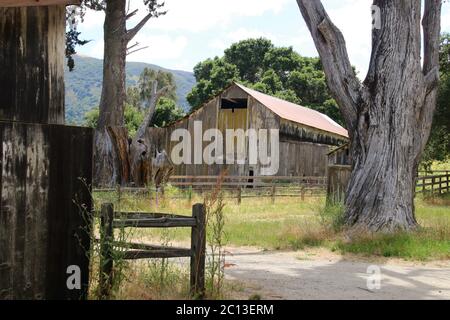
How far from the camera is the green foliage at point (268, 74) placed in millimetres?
57000

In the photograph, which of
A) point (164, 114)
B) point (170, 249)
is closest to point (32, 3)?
point (170, 249)

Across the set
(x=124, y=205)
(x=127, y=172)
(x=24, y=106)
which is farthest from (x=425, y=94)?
(x=127, y=172)

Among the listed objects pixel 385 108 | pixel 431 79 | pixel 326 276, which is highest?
pixel 431 79

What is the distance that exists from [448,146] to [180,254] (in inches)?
1179

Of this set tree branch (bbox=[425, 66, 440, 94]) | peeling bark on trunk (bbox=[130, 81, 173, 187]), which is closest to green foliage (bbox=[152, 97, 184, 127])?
peeling bark on trunk (bbox=[130, 81, 173, 187])

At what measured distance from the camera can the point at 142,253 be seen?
681 cm

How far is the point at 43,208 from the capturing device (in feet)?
20.6

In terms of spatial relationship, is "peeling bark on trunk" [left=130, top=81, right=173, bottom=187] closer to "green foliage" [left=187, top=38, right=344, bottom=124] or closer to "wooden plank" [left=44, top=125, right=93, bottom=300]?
"wooden plank" [left=44, top=125, right=93, bottom=300]

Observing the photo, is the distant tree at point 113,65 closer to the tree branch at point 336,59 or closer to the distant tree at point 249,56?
the tree branch at point 336,59

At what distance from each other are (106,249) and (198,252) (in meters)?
1.01

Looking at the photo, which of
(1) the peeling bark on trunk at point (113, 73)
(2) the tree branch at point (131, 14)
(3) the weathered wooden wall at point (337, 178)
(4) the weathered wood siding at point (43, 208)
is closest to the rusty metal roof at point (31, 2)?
(4) the weathered wood siding at point (43, 208)

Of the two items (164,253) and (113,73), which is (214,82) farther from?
(164,253)

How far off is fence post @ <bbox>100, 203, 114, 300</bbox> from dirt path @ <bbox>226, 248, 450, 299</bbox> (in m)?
1.61
